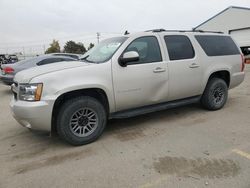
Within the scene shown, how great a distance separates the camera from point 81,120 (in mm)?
4180

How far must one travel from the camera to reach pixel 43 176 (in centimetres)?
325

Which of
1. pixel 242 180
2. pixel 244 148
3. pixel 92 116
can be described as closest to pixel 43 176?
pixel 92 116

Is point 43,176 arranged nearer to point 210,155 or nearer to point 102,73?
point 102,73

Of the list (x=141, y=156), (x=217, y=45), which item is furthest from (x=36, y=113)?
(x=217, y=45)

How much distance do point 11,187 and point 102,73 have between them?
2134mm

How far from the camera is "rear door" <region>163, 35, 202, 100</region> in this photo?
197 inches

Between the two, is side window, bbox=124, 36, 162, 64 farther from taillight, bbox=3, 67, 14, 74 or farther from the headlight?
taillight, bbox=3, 67, 14, 74

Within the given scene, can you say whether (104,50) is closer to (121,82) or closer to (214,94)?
(121,82)

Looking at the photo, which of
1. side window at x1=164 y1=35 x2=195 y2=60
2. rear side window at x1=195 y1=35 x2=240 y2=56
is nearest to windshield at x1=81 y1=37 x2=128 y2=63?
side window at x1=164 y1=35 x2=195 y2=60

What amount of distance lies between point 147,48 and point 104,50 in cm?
84

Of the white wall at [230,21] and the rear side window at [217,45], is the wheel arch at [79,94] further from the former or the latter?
the white wall at [230,21]

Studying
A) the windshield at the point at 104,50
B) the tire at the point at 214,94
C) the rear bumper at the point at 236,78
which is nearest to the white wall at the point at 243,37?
the rear bumper at the point at 236,78

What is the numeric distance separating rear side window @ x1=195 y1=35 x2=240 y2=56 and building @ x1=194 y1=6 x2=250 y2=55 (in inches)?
1140

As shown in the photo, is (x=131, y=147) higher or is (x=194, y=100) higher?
(x=194, y=100)
